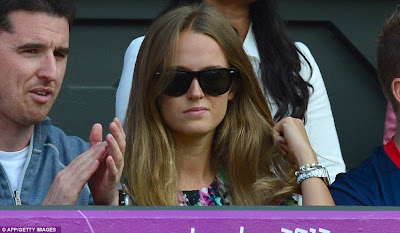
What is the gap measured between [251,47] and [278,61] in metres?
0.13

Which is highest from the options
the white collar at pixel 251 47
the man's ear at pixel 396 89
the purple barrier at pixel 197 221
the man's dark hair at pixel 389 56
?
the white collar at pixel 251 47

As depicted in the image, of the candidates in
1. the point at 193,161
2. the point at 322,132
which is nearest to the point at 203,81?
the point at 193,161

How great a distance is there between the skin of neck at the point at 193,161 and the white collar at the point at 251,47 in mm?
731

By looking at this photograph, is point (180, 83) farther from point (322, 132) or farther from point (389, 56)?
point (322, 132)

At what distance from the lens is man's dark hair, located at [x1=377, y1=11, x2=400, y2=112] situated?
9.91ft

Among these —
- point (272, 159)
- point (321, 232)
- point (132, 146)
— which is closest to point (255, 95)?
point (272, 159)

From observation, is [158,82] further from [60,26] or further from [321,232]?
[321,232]

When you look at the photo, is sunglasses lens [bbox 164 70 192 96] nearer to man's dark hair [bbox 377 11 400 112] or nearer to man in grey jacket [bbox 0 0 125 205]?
man in grey jacket [bbox 0 0 125 205]

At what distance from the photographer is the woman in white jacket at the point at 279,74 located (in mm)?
3518

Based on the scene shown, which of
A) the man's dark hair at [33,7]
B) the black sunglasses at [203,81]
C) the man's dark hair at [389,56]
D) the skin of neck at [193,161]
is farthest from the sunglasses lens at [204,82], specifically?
the man's dark hair at [389,56]

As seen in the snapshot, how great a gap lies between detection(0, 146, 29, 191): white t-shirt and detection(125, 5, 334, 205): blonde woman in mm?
321

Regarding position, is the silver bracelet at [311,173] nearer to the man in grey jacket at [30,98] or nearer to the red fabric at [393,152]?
the red fabric at [393,152]

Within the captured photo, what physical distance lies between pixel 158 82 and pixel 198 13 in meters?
0.33
